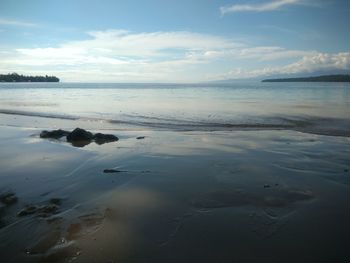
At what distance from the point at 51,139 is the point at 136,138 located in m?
4.11

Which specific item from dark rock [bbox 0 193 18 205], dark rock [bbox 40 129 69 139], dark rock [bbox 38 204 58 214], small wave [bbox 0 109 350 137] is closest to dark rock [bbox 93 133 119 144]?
dark rock [bbox 40 129 69 139]

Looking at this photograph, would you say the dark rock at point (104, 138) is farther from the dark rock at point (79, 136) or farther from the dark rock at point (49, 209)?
the dark rock at point (49, 209)

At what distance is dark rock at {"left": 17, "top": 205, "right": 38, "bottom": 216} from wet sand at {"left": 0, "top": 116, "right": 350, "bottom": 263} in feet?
0.15

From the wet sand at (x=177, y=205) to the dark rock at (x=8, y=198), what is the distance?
0.19ft

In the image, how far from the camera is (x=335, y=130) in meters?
18.5

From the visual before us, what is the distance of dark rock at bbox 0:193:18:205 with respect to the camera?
24.6ft

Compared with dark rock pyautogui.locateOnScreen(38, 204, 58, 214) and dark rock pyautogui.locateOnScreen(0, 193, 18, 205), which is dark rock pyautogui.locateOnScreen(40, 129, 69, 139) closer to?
dark rock pyautogui.locateOnScreen(0, 193, 18, 205)

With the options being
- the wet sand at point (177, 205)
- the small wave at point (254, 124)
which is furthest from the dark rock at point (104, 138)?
the small wave at point (254, 124)

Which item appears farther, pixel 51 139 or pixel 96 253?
pixel 51 139

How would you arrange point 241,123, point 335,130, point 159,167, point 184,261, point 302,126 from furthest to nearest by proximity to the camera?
point 241,123
point 302,126
point 335,130
point 159,167
point 184,261

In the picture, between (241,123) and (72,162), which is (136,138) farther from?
(241,123)

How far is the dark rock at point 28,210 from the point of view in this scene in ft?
22.5

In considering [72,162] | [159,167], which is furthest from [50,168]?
[159,167]

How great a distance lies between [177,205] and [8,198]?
389cm
